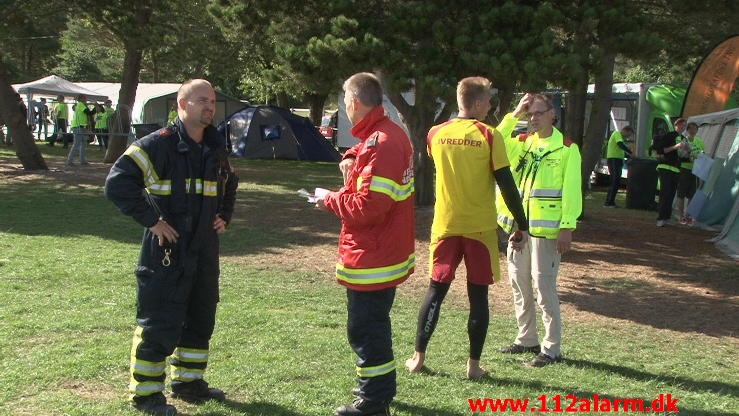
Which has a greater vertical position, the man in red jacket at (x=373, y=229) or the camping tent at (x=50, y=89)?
the camping tent at (x=50, y=89)

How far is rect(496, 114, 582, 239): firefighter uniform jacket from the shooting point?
17.4 ft

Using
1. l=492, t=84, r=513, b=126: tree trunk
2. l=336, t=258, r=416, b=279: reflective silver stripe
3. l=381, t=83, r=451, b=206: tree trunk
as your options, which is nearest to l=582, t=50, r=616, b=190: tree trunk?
l=492, t=84, r=513, b=126: tree trunk

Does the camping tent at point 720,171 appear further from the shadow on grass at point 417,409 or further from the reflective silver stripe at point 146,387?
the reflective silver stripe at point 146,387

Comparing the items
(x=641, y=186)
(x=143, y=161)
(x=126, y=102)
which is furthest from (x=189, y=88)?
(x=126, y=102)

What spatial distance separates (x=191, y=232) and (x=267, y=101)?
39.2 m

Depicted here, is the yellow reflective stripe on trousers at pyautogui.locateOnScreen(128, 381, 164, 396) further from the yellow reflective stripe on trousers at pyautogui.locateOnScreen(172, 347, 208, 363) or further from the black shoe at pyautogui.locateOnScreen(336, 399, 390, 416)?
the black shoe at pyautogui.locateOnScreen(336, 399, 390, 416)

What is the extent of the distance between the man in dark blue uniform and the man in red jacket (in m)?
0.70

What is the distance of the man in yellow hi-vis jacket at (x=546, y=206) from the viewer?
5.32 m

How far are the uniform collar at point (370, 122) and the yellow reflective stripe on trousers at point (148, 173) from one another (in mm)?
1083

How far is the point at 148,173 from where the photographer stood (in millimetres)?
4090

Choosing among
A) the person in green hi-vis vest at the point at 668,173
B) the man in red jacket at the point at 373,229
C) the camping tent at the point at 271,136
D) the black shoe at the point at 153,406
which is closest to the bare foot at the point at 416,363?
the man in red jacket at the point at 373,229

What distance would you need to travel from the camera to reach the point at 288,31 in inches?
443

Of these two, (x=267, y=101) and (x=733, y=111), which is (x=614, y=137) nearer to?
(x=733, y=111)

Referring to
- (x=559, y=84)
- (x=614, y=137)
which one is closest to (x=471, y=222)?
Result: (x=559, y=84)
